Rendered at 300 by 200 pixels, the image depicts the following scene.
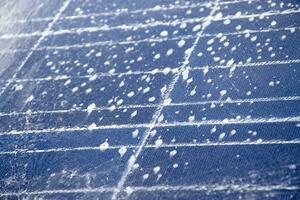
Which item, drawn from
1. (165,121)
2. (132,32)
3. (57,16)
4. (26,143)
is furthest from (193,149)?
(57,16)

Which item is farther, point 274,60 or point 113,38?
point 113,38

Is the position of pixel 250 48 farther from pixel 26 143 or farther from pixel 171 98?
pixel 26 143

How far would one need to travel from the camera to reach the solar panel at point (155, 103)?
8.16 ft

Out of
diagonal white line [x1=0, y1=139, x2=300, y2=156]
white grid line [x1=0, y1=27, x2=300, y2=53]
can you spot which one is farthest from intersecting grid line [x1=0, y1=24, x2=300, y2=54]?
diagonal white line [x1=0, y1=139, x2=300, y2=156]

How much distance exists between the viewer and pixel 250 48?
3.16m

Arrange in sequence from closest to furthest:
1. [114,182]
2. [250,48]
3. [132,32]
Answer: [114,182]
[250,48]
[132,32]

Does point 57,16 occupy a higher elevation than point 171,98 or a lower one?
higher


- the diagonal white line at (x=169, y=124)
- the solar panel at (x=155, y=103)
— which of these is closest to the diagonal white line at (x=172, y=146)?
the solar panel at (x=155, y=103)

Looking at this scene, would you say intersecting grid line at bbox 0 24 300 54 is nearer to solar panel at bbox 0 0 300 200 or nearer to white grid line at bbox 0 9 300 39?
solar panel at bbox 0 0 300 200

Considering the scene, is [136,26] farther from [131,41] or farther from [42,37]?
[42,37]

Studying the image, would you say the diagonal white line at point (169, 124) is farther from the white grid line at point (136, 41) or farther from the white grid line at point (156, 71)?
the white grid line at point (136, 41)

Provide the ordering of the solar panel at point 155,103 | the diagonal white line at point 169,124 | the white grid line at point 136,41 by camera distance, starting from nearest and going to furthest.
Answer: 1. the solar panel at point 155,103
2. the diagonal white line at point 169,124
3. the white grid line at point 136,41

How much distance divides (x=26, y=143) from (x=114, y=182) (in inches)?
32.1

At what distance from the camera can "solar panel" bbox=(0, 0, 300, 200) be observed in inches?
97.9
